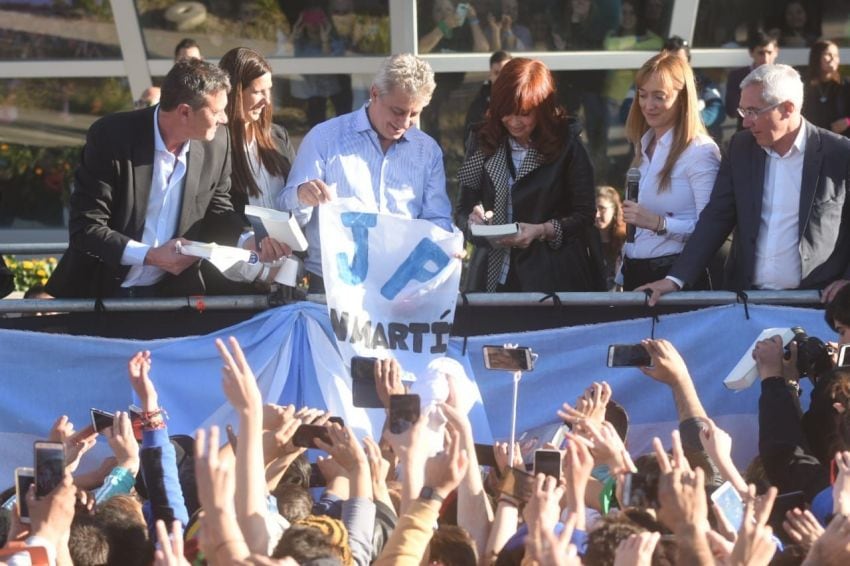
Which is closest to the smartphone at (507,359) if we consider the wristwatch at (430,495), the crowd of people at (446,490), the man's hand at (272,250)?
the crowd of people at (446,490)

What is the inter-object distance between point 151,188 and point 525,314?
1.68 metres

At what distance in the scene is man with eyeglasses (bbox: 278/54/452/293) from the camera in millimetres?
6254

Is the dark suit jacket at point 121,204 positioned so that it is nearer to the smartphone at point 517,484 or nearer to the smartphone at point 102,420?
the smartphone at point 102,420

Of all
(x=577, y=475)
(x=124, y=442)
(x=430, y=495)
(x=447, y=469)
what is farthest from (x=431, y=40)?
(x=430, y=495)

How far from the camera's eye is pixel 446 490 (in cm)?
417

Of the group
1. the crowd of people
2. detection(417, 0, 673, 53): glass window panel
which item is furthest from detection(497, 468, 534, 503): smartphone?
detection(417, 0, 673, 53): glass window panel

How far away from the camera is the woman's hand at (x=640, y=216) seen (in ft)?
21.0

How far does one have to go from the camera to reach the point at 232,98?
6516mm

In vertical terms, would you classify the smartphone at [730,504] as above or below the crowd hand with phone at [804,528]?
above

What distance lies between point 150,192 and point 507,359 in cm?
170

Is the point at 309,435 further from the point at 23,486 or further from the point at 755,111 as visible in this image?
the point at 755,111

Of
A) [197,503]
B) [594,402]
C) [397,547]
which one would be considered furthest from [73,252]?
[397,547]

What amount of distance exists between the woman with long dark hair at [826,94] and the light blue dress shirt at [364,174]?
4104 mm

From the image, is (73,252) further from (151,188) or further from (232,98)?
(232,98)
